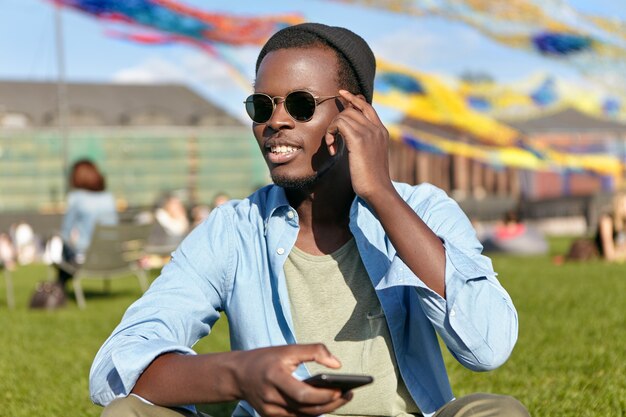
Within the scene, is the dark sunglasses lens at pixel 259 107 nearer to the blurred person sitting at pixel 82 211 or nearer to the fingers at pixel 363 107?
the fingers at pixel 363 107

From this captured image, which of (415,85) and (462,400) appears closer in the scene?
(462,400)

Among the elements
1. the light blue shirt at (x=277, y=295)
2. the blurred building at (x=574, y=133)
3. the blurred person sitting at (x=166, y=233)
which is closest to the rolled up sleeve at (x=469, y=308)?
the light blue shirt at (x=277, y=295)

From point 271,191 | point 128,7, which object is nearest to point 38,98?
point 128,7

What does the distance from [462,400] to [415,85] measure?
3638 cm

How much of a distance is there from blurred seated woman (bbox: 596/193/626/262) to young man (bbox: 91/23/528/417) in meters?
13.6

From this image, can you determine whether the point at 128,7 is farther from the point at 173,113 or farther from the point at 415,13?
the point at 173,113

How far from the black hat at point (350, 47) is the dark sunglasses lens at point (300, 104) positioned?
0.49ft

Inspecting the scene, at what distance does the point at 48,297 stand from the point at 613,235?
9061 mm

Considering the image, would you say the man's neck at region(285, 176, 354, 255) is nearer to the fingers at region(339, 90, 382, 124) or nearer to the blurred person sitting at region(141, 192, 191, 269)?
the fingers at region(339, 90, 382, 124)

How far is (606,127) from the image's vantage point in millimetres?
71625

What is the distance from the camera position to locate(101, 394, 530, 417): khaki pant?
1906 mm

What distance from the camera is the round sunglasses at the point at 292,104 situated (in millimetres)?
2205

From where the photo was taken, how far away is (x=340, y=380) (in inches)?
63.8

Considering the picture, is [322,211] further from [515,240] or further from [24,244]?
[24,244]
